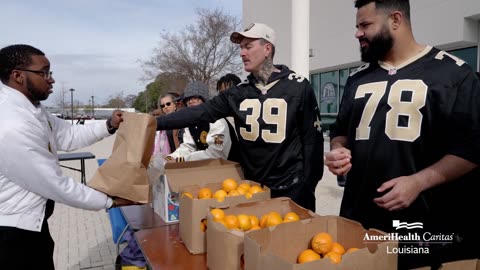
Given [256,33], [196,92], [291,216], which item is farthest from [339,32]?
[291,216]

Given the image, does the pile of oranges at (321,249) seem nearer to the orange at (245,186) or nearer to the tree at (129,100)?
the orange at (245,186)

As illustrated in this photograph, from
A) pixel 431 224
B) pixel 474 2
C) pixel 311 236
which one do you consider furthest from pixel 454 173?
pixel 474 2

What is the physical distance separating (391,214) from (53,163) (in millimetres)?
1618

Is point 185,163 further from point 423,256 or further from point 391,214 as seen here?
point 423,256

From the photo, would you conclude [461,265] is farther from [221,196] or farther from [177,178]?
[177,178]

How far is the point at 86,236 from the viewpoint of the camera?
4777mm

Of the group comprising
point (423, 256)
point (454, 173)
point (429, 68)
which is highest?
point (429, 68)

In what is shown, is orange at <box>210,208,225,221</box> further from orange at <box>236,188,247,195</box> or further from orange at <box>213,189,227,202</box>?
orange at <box>236,188,247,195</box>

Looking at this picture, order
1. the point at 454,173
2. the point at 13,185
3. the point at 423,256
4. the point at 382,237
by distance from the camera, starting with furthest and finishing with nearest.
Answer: the point at 13,185
the point at 423,256
the point at 454,173
the point at 382,237

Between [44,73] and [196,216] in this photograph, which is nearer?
[196,216]

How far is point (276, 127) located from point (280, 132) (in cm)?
4

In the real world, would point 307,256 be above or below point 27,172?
Result: below

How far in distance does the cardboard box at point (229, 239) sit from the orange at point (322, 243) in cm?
20

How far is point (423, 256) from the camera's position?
4.79 ft
